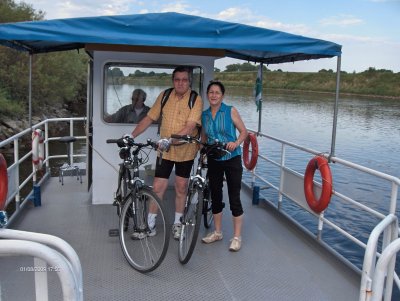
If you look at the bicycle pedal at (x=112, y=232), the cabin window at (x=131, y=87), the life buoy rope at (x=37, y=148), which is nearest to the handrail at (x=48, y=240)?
the bicycle pedal at (x=112, y=232)

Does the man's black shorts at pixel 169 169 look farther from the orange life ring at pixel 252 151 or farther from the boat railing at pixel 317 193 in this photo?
the orange life ring at pixel 252 151

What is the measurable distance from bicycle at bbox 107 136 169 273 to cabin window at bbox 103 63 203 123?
4.27 feet

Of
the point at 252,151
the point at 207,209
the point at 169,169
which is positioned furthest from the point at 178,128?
the point at 252,151

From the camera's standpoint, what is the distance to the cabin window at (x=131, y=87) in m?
4.91

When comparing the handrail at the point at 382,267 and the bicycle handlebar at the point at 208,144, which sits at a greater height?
the bicycle handlebar at the point at 208,144

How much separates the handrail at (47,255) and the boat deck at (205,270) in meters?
1.25

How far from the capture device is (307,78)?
5984 centimetres

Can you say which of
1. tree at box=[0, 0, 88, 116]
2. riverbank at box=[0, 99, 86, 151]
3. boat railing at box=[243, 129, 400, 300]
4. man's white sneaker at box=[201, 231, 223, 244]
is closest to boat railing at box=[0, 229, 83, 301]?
boat railing at box=[243, 129, 400, 300]

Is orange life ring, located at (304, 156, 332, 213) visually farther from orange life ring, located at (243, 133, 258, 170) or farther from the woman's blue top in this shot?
orange life ring, located at (243, 133, 258, 170)

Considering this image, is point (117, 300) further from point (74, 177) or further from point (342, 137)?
point (342, 137)

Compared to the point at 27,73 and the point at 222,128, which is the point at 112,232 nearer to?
the point at 222,128

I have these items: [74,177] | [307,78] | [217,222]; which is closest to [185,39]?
[217,222]

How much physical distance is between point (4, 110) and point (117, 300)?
57.8 feet

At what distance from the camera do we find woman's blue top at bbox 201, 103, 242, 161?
366 centimetres
